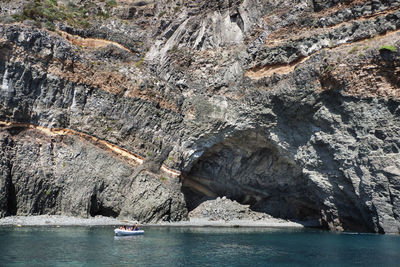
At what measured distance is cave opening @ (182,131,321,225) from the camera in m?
43.2

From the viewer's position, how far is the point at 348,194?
36.2 meters

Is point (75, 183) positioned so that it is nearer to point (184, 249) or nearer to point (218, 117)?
point (218, 117)

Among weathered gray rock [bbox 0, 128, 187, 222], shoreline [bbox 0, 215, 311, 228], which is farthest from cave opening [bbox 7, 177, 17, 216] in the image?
shoreline [bbox 0, 215, 311, 228]

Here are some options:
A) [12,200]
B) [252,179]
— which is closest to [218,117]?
[252,179]

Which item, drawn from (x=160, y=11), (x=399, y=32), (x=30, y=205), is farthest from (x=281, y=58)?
(x=30, y=205)

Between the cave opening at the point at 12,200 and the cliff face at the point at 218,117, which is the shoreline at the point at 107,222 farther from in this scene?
the cave opening at the point at 12,200

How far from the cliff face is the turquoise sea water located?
5975 mm

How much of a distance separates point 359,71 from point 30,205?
35.9 metres

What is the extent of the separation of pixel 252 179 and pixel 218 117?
9718mm

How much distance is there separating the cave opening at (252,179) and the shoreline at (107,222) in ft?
9.72

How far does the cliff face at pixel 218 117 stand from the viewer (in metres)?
34.3

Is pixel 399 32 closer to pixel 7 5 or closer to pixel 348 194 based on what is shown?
pixel 348 194

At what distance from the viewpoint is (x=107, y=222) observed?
37.4 meters

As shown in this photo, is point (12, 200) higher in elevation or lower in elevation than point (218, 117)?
lower
